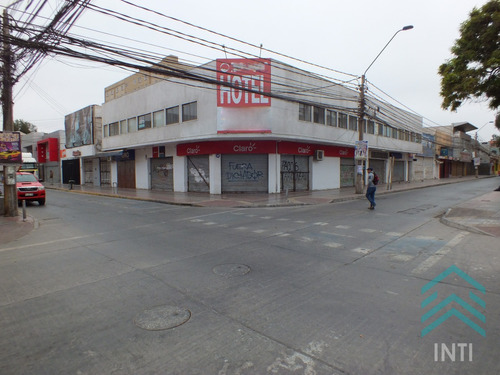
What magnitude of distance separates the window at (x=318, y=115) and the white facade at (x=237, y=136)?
8cm

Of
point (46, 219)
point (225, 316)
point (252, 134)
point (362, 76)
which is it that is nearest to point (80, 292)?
point (225, 316)

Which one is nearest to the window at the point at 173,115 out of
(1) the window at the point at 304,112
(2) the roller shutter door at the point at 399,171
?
(1) the window at the point at 304,112

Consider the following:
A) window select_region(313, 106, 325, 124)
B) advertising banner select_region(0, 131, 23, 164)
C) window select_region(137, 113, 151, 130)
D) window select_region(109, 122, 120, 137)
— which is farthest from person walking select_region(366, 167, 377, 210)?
window select_region(109, 122, 120, 137)

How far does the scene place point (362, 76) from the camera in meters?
18.5

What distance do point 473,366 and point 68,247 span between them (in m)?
7.84

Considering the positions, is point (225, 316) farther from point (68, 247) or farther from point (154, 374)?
point (68, 247)

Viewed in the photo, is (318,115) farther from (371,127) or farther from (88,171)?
(88,171)

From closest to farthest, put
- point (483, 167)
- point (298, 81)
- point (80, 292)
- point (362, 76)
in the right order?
1. point (80, 292)
2. point (362, 76)
3. point (298, 81)
4. point (483, 167)

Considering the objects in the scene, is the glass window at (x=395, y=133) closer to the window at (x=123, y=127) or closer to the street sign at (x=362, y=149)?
the street sign at (x=362, y=149)

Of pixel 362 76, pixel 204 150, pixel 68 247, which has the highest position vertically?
pixel 362 76

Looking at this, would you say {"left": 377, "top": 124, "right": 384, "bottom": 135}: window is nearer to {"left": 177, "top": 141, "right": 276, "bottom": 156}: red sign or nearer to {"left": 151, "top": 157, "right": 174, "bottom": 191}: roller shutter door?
{"left": 177, "top": 141, "right": 276, "bottom": 156}: red sign

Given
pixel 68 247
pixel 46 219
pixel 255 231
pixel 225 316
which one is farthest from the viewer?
pixel 46 219

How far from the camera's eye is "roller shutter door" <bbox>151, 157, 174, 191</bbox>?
2448cm

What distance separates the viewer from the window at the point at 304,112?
830 inches
